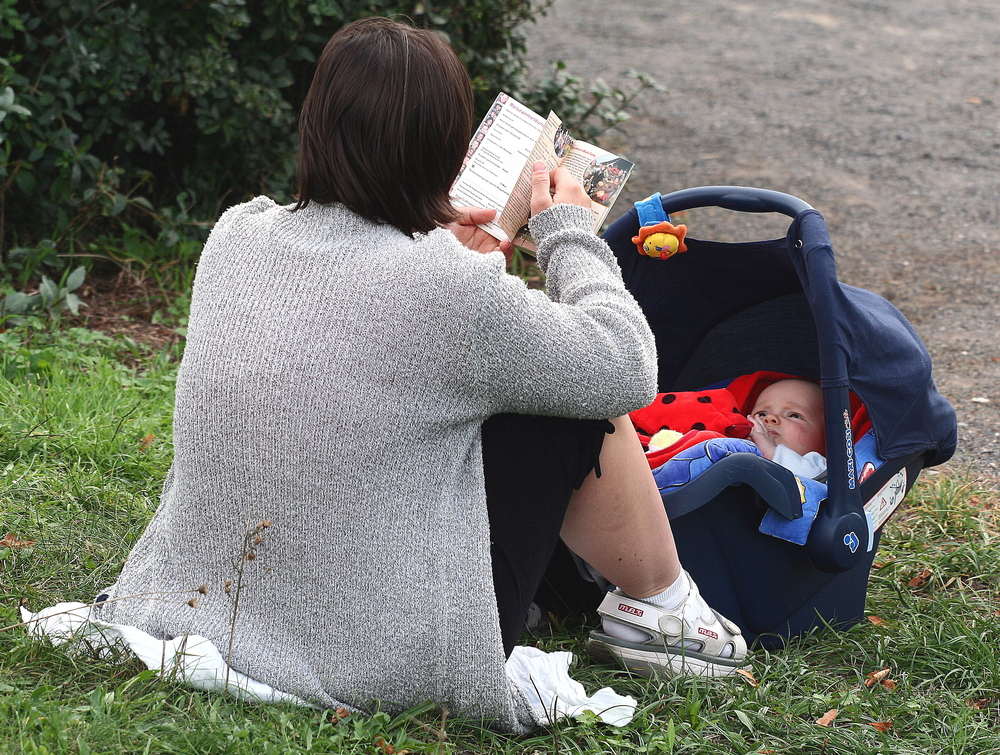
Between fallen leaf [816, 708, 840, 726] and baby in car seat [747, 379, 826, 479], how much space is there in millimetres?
658

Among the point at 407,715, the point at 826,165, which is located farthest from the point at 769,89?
the point at 407,715

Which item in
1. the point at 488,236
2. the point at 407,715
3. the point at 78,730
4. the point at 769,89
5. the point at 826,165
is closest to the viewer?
the point at 78,730

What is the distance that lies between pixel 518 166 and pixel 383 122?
0.50 meters

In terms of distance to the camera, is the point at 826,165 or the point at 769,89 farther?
the point at 769,89

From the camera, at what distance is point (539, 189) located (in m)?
2.36

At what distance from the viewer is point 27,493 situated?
3.08 meters

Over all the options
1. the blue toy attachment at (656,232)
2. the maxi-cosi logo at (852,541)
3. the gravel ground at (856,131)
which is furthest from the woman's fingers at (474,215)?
the gravel ground at (856,131)

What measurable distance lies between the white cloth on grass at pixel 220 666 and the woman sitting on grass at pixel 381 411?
0.03m

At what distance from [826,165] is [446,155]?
17.6 feet

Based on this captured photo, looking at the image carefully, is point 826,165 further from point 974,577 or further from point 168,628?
point 168,628

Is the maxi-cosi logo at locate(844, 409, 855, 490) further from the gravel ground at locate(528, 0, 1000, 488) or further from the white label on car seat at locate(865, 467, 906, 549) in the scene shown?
the gravel ground at locate(528, 0, 1000, 488)

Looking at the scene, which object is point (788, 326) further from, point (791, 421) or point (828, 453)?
point (828, 453)

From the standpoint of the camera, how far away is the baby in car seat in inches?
115

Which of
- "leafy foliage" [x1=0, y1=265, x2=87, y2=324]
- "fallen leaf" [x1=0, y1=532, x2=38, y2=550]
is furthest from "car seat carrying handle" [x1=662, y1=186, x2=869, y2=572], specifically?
"leafy foliage" [x1=0, y1=265, x2=87, y2=324]
